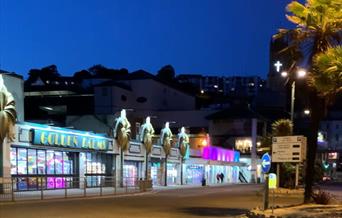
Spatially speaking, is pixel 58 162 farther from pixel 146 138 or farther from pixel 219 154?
pixel 219 154

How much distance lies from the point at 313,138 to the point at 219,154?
5356 centimetres

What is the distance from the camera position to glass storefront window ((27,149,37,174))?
38.5 meters

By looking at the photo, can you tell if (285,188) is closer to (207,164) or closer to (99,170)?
(99,170)

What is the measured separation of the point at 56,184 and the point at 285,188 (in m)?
16.2

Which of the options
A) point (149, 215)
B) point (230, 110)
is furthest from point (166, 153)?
point (149, 215)

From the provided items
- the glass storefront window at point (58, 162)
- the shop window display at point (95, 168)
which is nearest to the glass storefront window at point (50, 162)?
the glass storefront window at point (58, 162)

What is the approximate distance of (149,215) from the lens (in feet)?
67.2

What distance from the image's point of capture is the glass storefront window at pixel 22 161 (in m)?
37.4

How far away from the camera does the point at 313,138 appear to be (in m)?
22.8

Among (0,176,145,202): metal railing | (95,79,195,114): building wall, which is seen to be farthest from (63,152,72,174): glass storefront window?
(95,79,195,114): building wall

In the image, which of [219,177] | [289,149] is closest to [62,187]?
[289,149]

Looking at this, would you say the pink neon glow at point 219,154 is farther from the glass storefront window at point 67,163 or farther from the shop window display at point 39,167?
the shop window display at point 39,167

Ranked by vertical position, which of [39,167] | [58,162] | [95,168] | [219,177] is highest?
[58,162]

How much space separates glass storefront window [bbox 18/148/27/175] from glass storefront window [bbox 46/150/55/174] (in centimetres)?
266
